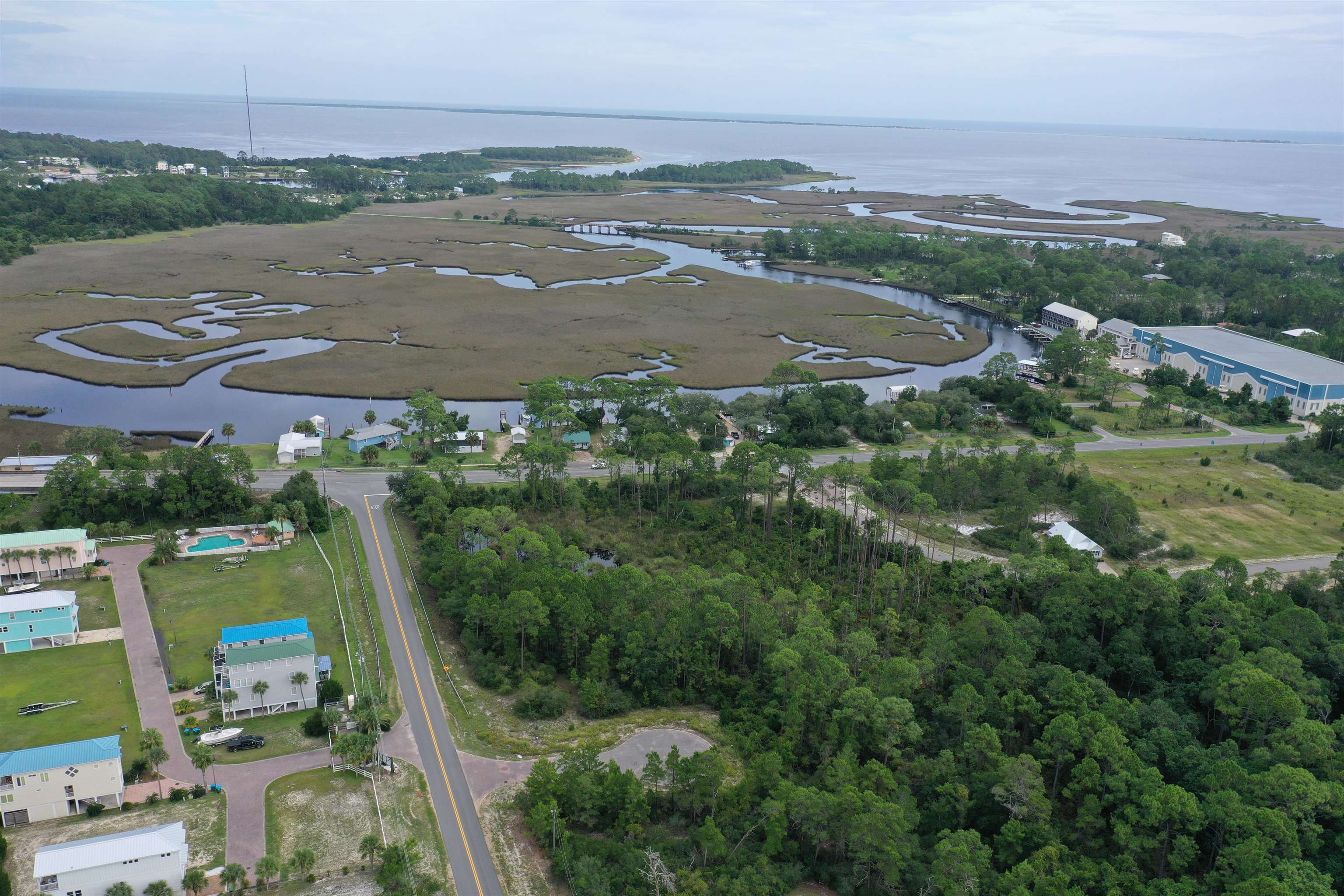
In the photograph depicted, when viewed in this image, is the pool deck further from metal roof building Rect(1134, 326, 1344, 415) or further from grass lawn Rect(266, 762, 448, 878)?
metal roof building Rect(1134, 326, 1344, 415)

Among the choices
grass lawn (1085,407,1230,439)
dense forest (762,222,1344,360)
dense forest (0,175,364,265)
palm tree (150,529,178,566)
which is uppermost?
dense forest (0,175,364,265)

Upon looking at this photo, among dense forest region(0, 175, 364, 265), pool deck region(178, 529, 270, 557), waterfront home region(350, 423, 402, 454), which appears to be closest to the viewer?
pool deck region(178, 529, 270, 557)

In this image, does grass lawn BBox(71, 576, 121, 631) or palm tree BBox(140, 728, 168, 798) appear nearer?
palm tree BBox(140, 728, 168, 798)

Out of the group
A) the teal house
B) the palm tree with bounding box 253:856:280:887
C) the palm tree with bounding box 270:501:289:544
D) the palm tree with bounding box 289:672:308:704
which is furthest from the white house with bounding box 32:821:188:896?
the palm tree with bounding box 270:501:289:544

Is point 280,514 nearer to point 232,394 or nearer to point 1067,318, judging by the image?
point 232,394

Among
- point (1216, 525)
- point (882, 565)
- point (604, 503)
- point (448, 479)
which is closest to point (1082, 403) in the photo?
point (1216, 525)

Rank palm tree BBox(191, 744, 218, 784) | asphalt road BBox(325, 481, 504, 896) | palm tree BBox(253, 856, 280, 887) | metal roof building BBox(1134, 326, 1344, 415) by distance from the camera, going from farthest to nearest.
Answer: metal roof building BBox(1134, 326, 1344, 415), palm tree BBox(191, 744, 218, 784), asphalt road BBox(325, 481, 504, 896), palm tree BBox(253, 856, 280, 887)
